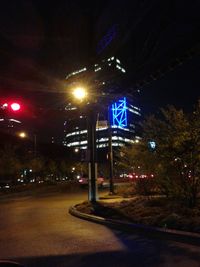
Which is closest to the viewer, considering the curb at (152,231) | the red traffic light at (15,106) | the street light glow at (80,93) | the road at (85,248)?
the road at (85,248)

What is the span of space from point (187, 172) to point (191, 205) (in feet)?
3.81

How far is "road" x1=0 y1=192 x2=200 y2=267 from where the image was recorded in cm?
923

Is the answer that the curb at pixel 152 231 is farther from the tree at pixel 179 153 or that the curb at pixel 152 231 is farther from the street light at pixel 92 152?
the street light at pixel 92 152

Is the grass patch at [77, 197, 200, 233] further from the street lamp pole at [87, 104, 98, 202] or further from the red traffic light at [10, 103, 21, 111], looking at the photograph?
the red traffic light at [10, 103, 21, 111]

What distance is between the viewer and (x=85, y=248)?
1088 centimetres

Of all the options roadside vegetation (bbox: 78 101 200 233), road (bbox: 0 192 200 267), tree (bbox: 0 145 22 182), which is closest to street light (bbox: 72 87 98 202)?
roadside vegetation (bbox: 78 101 200 233)

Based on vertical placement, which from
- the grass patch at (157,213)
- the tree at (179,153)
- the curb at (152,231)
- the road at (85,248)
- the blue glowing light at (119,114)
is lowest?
the road at (85,248)

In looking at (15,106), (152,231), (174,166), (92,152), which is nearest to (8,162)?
(92,152)

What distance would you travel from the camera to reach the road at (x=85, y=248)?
9234mm

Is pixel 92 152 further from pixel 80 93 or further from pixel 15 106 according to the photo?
pixel 15 106

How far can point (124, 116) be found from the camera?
40.8m

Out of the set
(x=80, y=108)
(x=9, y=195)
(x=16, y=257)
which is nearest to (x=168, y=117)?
(x=80, y=108)

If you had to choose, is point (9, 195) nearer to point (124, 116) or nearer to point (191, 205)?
point (124, 116)

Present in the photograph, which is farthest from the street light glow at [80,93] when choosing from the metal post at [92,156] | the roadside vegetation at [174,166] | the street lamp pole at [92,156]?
the roadside vegetation at [174,166]
